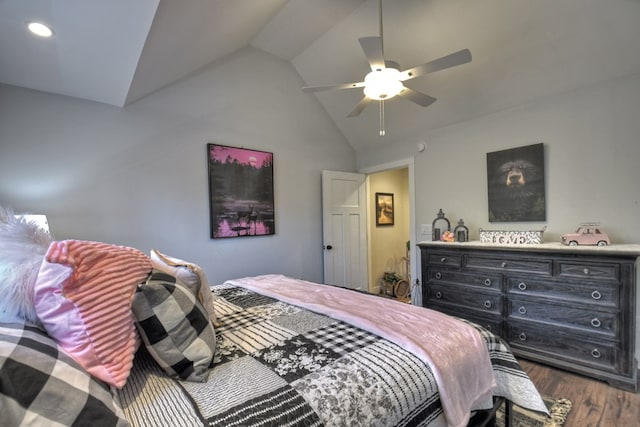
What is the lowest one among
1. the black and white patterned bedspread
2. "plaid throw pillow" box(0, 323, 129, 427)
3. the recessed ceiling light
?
the black and white patterned bedspread

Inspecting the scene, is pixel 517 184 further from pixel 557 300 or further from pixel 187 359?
pixel 187 359

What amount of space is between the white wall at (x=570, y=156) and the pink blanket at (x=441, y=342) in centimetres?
201

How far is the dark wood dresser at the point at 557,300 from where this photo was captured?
199cm

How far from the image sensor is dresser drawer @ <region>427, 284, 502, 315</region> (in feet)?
8.43

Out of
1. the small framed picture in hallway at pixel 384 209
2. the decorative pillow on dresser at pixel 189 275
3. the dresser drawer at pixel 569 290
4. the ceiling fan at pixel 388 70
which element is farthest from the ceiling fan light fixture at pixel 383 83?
the small framed picture in hallway at pixel 384 209

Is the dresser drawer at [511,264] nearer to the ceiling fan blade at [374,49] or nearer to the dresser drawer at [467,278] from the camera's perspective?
the dresser drawer at [467,278]

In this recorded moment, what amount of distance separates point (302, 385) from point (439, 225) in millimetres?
3039

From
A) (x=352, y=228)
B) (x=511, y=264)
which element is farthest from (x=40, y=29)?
(x=511, y=264)

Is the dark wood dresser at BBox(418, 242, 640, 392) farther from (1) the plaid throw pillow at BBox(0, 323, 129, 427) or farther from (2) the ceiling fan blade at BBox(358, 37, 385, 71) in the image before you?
(1) the plaid throw pillow at BBox(0, 323, 129, 427)

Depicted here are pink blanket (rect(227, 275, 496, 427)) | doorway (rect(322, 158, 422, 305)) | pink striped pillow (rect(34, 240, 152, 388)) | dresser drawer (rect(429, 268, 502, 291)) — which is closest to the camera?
pink striped pillow (rect(34, 240, 152, 388))

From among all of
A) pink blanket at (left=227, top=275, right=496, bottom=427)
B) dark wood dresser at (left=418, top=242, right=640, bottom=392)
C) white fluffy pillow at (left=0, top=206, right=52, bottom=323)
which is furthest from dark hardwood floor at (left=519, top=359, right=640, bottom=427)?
white fluffy pillow at (left=0, top=206, right=52, bottom=323)

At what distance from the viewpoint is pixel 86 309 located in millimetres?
768

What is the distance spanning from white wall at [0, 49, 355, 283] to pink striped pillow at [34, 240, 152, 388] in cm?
202

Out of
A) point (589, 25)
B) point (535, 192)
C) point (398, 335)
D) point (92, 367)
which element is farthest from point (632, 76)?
point (92, 367)
